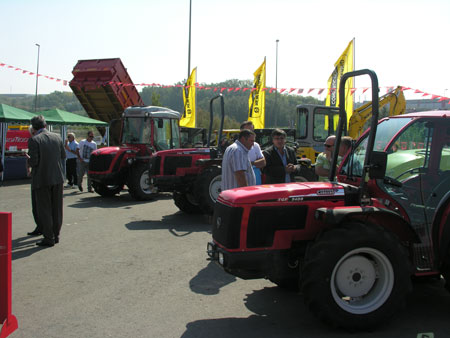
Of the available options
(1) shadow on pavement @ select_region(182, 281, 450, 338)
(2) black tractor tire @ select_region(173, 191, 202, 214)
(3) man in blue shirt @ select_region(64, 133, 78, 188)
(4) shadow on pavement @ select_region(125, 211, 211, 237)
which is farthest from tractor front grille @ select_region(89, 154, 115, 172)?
(1) shadow on pavement @ select_region(182, 281, 450, 338)

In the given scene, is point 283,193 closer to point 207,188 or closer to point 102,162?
point 207,188

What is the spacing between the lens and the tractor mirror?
391 cm

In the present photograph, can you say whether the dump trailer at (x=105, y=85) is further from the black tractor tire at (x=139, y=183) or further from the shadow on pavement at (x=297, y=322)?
the shadow on pavement at (x=297, y=322)

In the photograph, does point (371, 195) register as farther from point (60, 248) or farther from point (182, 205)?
point (182, 205)

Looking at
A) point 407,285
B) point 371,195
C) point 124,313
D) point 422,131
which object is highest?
point 422,131

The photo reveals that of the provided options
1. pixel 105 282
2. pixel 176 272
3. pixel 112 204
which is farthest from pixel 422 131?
Result: pixel 112 204

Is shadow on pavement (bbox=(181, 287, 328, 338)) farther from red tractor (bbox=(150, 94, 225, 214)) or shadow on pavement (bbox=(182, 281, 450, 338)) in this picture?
red tractor (bbox=(150, 94, 225, 214))

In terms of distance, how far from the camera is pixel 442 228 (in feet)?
13.2

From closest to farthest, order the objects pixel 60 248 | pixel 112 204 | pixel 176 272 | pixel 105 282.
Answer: pixel 105 282
pixel 176 272
pixel 60 248
pixel 112 204

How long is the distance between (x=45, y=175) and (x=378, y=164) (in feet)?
17.0

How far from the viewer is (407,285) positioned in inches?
150

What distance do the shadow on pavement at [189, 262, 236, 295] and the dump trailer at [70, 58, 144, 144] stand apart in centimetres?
1212

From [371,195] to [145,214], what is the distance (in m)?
6.64

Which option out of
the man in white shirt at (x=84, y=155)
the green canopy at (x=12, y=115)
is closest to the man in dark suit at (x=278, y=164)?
the man in white shirt at (x=84, y=155)
